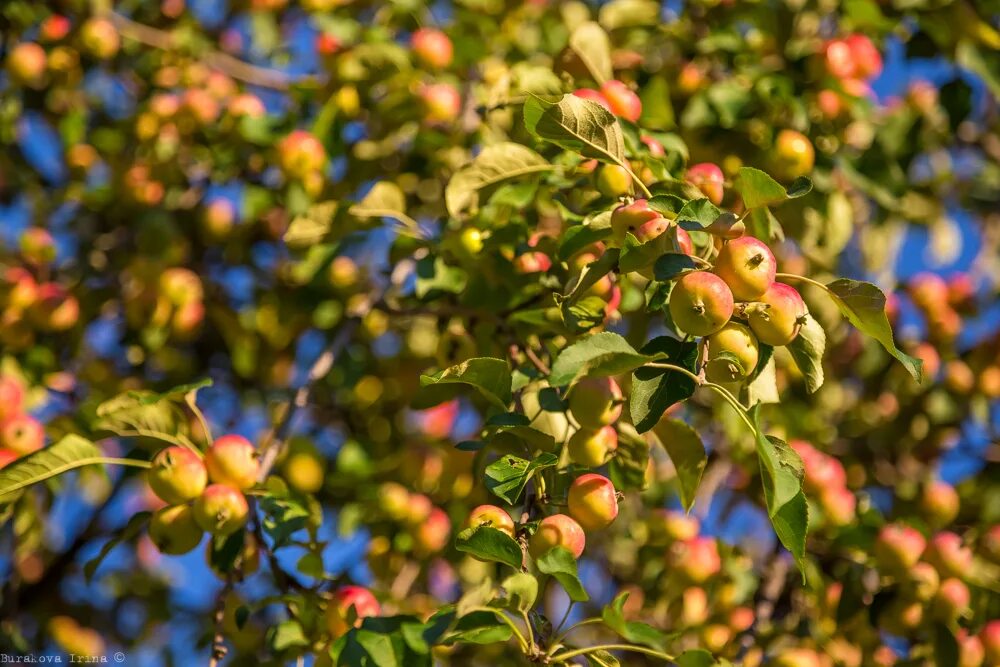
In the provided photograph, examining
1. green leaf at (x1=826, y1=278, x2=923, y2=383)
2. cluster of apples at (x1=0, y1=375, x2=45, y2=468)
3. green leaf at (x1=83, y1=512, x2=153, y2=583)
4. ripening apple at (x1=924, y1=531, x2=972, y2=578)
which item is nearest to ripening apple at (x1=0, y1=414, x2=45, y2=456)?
cluster of apples at (x1=0, y1=375, x2=45, y2=468)

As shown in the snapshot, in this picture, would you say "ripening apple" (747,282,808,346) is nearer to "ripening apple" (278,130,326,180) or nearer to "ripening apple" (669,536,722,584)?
"ripening apple" (669,536,722,584)

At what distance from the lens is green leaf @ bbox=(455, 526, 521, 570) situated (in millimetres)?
1117

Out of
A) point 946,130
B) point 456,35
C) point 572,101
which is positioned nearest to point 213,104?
point 456,35

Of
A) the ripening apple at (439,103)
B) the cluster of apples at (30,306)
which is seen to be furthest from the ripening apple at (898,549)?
the cluster of apples at (30,306)

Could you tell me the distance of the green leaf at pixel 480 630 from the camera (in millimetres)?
1104

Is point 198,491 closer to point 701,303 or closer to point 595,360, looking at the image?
point 595,360

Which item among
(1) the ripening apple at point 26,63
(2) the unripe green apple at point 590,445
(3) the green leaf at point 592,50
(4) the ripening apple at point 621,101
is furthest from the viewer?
(1) the ripening apple at point 26,63

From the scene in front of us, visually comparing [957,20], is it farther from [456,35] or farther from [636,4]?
[456,35]

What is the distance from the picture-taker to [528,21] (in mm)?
2723

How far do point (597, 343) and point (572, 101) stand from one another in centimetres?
32

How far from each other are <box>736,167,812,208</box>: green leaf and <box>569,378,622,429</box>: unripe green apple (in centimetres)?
31

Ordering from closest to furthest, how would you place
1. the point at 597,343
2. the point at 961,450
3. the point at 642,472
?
the point at 597,343
the point at 642,472
the point at 961,450

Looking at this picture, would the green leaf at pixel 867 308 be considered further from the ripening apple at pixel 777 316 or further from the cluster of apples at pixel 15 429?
the cluster of apples at pixel 15 429

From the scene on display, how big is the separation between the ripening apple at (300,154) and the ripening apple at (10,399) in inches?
28.9
